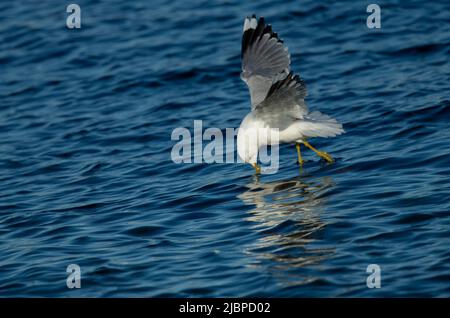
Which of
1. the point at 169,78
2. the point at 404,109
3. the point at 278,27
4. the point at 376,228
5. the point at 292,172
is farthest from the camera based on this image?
the point at 278,27

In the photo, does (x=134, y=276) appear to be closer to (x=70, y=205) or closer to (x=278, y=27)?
(x=70, y=205)

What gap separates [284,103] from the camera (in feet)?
30.2

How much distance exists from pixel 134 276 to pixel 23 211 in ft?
8.30

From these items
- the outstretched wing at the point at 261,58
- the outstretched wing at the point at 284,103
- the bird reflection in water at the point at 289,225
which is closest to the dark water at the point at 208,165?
the bird reflection in water at the point at 289,225

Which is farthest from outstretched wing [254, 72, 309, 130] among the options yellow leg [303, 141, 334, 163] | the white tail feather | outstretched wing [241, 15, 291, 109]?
yellow leg [303, 141, 334, 163]

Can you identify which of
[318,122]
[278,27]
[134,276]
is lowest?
[134,276]

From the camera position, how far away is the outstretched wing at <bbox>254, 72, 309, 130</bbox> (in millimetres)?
8844

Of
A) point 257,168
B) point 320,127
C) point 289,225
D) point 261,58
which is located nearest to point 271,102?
point 320,127

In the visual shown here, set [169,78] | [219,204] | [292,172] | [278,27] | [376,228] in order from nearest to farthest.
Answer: [376,228] → [219,204] → [292,172] → [169,78] → [278,27]

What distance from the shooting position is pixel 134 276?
303 inches

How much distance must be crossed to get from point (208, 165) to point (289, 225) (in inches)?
99.6

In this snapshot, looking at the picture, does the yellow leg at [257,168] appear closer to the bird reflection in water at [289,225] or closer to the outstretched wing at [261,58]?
the bird reflection in water at [289,225]

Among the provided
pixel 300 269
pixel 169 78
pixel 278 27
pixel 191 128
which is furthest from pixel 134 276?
pixel 278 27

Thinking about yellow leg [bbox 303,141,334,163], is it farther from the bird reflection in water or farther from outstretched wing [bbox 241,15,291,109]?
outstretched wing [bbox 241,15,291,109]
